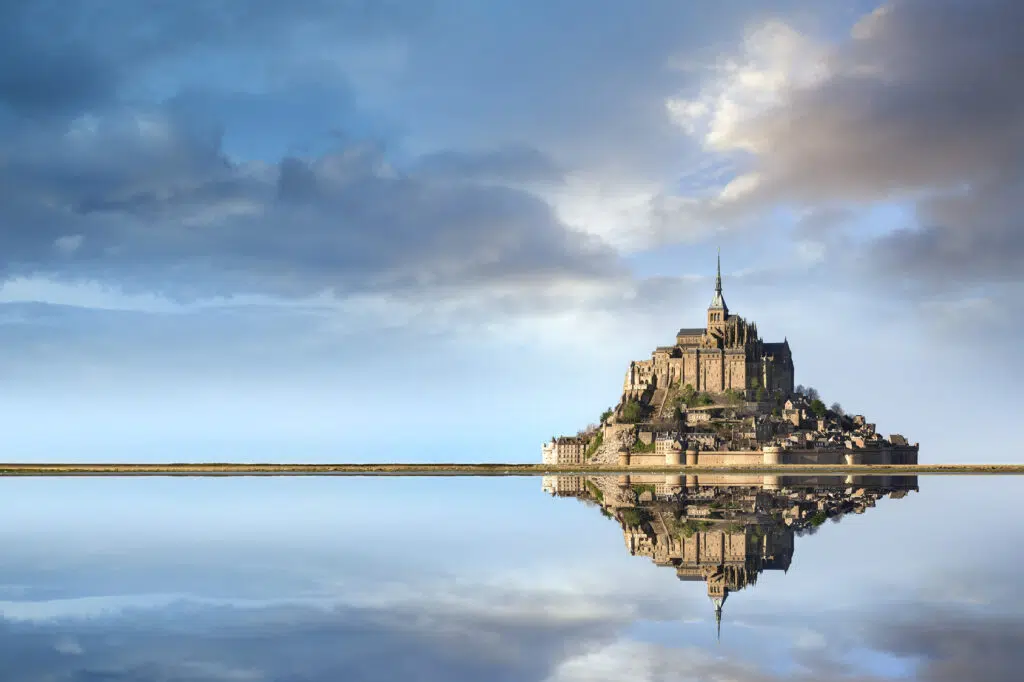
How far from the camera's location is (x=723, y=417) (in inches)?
4843

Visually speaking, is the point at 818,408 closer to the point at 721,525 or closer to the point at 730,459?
the point at 730,459

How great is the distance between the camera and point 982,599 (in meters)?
20.1

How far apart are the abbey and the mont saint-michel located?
115 millimetres

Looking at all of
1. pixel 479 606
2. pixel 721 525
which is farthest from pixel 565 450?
pixel 479 606

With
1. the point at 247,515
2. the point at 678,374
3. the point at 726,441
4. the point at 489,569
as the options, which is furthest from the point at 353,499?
the point at 678,374

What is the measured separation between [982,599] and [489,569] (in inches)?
398

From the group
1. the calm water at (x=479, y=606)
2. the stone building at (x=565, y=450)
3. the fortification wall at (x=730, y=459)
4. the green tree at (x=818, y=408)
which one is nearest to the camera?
the calm water at (x=479, y=606)

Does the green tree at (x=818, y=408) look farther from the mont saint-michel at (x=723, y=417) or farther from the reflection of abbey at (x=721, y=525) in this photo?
the reflection of abbey at (x=721, y=525)

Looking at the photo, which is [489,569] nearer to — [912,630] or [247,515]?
[912,630]

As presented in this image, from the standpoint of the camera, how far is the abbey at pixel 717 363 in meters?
128

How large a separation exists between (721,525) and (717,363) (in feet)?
316

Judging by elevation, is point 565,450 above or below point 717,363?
below

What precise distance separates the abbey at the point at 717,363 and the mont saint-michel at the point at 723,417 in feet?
0.38

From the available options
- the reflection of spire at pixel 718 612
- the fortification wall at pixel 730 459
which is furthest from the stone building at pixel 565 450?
the reflection of spire at pixel 718 612
